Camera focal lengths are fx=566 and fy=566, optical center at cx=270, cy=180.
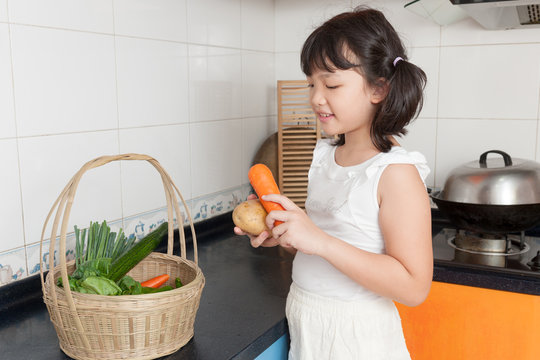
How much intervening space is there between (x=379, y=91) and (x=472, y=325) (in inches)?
28.9

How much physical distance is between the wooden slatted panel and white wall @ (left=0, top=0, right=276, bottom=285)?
12 cm

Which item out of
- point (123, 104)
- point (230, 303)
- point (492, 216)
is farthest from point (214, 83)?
point (492, 216)

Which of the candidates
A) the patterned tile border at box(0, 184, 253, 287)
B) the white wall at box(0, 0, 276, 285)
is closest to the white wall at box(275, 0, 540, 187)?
the white wall at box(0, 0, 276, 285)

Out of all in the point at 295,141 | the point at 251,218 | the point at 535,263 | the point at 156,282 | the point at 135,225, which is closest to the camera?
the point at 251,218

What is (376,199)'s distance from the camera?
101 centimetres

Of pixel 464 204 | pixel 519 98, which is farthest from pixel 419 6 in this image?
pixel 464 204

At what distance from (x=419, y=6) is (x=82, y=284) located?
122cm

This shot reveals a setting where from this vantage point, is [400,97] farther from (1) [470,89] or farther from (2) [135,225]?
(1) [470,89]

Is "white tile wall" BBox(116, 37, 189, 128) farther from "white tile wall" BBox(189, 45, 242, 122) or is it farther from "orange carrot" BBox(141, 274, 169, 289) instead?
"orange carrot" BBox(141, 274, 169, 289)

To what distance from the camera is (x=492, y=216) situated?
148cm

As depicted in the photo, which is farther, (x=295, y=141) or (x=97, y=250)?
(x=295, y=141)

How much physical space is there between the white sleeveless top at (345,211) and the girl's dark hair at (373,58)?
8 cm

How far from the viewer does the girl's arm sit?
96cm

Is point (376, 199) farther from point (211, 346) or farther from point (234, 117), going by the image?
point (234, 117)
